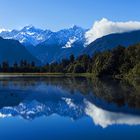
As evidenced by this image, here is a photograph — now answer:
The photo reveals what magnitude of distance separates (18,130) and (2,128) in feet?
5.72

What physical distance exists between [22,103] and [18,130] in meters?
24.1

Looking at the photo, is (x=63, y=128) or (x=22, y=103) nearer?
(x=63, y=128)

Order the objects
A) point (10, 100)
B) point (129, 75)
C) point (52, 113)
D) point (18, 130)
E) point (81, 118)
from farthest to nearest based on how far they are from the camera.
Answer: point (129, 75) → point (10, 100) → point (52, 113) → point (81, 118) → point (18, 130)

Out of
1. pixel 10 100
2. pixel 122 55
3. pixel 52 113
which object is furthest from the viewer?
pixel 122 55

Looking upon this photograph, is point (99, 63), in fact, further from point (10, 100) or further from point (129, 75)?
point (10, 100)

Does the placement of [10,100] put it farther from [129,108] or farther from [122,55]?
[122,55]

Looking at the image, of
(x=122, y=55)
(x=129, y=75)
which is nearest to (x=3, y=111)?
(x=129, y=75)

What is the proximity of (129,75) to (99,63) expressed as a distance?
93.3 feet

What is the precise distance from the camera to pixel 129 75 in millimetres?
137250

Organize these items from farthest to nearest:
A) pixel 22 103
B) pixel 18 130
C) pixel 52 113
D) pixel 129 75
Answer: pixel 129 75 → pixel 22 103 → pixel 52 113 → pixel 18 130

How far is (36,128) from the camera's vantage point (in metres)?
33.8

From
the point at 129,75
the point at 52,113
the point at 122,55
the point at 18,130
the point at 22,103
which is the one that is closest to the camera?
the point at 18,130

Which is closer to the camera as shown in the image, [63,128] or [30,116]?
[63,128]

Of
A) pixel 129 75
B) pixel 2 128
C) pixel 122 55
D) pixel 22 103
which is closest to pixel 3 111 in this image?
pixel 22 103
